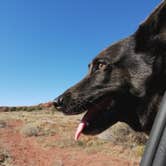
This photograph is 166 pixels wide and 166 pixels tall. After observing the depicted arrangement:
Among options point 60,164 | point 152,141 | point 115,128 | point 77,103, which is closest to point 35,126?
point 115,128

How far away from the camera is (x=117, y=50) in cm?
392

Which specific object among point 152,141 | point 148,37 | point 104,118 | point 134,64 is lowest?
point 104,118

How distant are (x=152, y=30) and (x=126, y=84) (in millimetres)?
701

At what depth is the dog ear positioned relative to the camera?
3.29 m

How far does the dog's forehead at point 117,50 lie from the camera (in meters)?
3.89

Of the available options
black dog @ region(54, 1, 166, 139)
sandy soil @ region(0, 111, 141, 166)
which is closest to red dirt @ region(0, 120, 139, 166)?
sandy soil @ region(0, 111, 141, 166)

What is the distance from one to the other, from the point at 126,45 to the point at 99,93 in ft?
1.95

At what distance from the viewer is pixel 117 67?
3.96m

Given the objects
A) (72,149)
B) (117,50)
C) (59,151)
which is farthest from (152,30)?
(72,149)

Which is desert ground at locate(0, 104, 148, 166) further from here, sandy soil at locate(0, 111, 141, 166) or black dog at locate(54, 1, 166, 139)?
black dog at locate(54, 1, 166, 139)

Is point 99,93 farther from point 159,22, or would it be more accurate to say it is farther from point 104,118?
point 159,22

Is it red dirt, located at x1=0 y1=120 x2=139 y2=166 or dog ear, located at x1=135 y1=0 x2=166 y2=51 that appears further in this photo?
red dirt, located at x1=0 y1=120 x2=139 y2=166

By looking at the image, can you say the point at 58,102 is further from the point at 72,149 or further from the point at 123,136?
the point at 123,136

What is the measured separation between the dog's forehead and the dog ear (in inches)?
4.8
